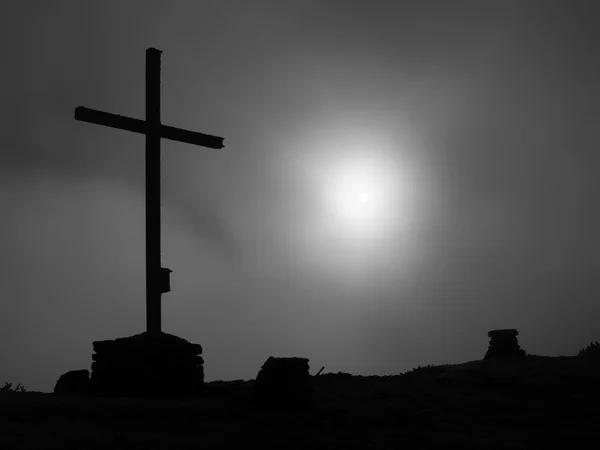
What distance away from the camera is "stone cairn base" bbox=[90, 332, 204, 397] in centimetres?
939

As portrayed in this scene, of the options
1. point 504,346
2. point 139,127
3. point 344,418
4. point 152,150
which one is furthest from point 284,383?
point 504,346

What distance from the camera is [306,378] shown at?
Answer: 30.5 ft

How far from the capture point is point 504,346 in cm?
1523

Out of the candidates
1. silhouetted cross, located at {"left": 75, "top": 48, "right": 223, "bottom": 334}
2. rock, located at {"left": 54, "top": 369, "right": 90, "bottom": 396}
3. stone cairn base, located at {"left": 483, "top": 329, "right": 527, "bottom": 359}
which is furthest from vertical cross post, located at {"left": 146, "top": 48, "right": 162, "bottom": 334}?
stone cairn base, located at {"left": 483, "top": 329, "right": 527, "bottom": 359}

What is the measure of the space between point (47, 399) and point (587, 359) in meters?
12.5

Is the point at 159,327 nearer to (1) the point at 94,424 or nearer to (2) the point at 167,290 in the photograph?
(2) the point at 167,290

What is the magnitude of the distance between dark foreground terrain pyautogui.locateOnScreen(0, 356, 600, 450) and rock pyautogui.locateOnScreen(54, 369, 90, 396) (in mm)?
1660

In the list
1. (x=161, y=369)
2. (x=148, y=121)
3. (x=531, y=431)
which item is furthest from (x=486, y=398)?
(x=148, y=121)

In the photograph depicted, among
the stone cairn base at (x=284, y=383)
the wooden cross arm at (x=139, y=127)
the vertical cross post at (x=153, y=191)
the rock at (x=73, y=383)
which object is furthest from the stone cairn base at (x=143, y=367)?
the wooden cross arm at (x=139, y=127)

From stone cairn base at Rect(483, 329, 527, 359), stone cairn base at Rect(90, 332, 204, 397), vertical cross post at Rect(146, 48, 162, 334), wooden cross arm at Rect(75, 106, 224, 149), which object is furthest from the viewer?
stone cairn base at Rect(483, 329, 527, 359)

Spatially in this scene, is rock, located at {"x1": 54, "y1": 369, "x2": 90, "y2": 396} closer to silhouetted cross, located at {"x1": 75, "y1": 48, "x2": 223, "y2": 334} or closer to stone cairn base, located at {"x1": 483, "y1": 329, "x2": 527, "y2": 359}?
silhouetted cross, located at {"x1": 75, "y1": 48, "x2": 223, "y2": 334}

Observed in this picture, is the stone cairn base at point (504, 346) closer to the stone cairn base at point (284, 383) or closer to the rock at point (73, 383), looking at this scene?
the stone cairn base at point (284, 383)

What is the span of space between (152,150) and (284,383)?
5614mm

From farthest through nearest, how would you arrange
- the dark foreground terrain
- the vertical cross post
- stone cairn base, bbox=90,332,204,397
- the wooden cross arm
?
the wooden cross arm
the vertical cross post
stone cairn base, bbox=90,332,204,397
the dark foreground terrain
